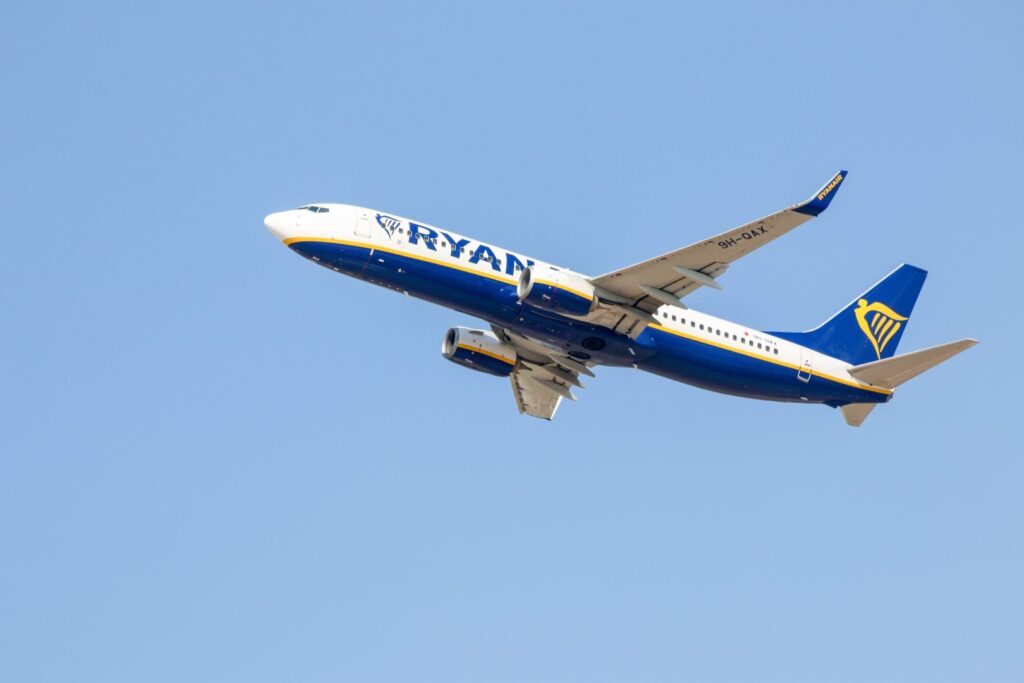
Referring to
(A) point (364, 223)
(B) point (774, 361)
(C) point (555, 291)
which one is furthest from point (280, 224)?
(B) point (774, 361)

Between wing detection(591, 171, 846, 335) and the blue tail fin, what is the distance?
8209 millimetres

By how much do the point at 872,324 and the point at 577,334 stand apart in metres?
15.7

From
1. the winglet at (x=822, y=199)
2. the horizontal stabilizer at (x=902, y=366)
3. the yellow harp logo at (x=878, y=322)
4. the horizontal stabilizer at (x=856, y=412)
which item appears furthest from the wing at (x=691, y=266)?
the yellow harp logo at (x=878, y=322)

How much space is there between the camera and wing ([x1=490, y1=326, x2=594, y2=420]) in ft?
192

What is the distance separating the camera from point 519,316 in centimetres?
5203

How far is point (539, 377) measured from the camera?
6153cm

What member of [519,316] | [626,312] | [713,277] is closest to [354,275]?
[519,316]

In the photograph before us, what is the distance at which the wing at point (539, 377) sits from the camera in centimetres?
5856

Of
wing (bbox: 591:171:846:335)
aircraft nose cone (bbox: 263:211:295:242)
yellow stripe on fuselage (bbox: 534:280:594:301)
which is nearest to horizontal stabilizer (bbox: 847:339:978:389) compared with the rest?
wing (bbox: 591:171:846:335)

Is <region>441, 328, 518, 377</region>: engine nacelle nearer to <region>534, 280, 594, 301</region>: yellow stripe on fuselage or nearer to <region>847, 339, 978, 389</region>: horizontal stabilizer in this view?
<region>534, 280, 594, 301</region>: yellow stripe on fuselage

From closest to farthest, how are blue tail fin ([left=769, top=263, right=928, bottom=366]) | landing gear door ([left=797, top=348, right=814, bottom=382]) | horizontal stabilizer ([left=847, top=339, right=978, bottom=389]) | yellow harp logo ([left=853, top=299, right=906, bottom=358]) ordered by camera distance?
horizontal stabilizer ([left=847, top=339, right=978, bottom=389]), landing gear door ([left=797, top=348, right=814, bottom=382]), blue tail fin ([left=769, top=263, right=928, bottom=366]), yellow harp logo ([left=853, top=299, right=906, bottom=358])

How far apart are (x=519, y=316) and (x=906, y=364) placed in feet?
54.1

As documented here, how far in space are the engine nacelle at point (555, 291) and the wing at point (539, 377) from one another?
20.9 ft

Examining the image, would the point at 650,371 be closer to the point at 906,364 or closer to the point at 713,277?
the point at 713,277
